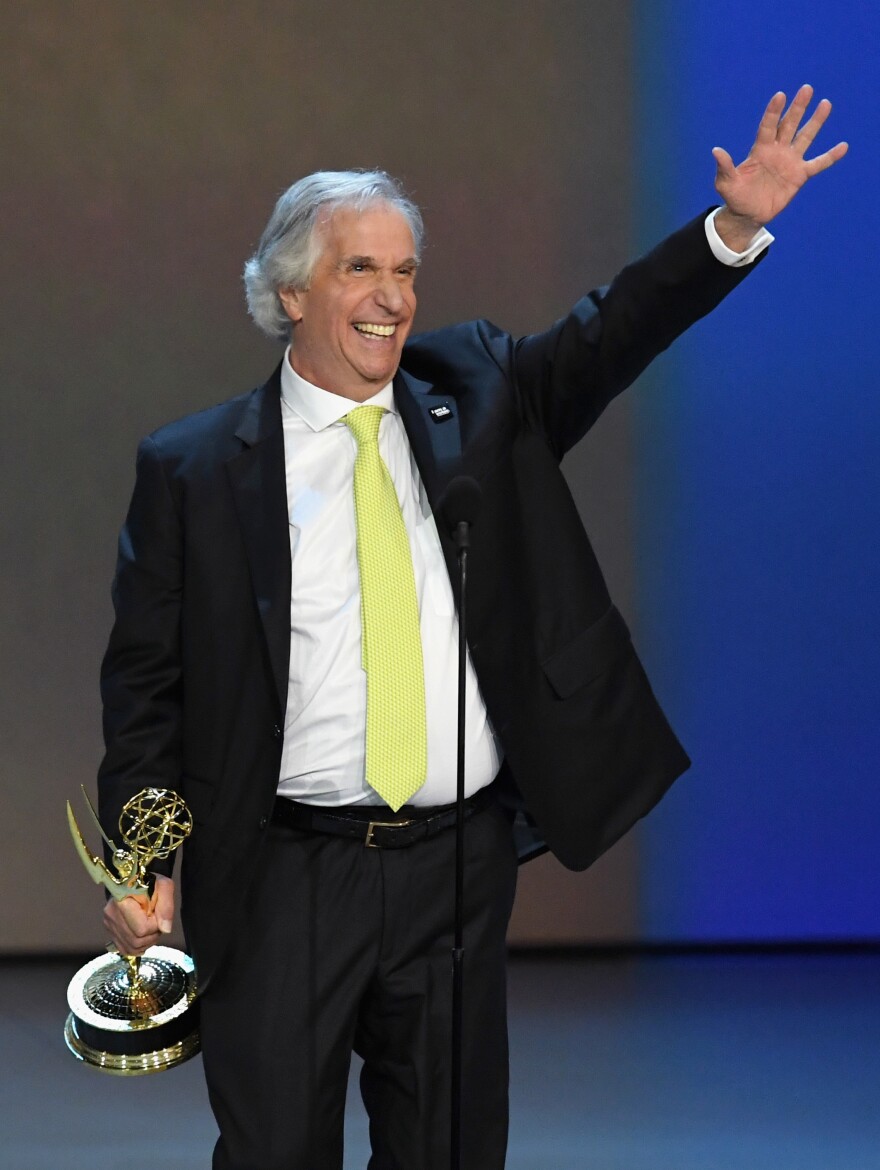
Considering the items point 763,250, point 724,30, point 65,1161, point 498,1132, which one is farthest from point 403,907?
point 724,30

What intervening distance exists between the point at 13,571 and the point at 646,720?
7.09ft

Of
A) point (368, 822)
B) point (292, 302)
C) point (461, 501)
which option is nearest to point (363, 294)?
point (292, 302)

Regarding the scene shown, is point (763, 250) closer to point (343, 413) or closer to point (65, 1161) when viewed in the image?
point (343, 413)

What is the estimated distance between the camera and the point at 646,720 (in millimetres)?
2246

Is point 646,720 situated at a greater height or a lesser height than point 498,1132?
greater

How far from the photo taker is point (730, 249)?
6.69ft

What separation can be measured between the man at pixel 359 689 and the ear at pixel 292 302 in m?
0.03

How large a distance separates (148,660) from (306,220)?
2.24 ft

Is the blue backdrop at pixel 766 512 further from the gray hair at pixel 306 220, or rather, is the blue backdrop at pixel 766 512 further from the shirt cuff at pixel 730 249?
the shirt cuff at pixel 730 249

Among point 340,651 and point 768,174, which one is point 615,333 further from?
point 340,651

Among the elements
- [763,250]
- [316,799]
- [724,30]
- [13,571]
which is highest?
[724,30]

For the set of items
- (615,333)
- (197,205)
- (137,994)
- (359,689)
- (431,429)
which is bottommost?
(137,994)

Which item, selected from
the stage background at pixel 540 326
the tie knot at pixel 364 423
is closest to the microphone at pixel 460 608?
the tie knot at pixel 364 423

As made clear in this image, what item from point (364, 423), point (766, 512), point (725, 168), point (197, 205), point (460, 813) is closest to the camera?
point (460, 813)
